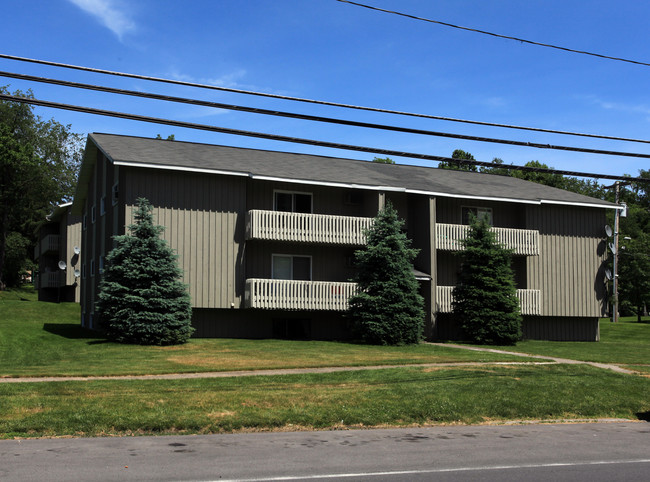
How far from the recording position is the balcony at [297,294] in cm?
2738

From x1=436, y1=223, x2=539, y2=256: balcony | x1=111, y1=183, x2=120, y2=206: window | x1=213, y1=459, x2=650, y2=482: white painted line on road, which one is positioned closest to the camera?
x1=213, y1=459, x2=650, y2=482: white painted line on road

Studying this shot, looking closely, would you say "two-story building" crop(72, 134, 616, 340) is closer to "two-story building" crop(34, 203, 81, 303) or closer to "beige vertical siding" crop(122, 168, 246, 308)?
"beige vertical siding" crop(122, 168, 246, 308)

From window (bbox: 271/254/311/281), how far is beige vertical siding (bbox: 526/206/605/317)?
10.2m

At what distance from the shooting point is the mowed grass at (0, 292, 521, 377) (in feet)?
56.4

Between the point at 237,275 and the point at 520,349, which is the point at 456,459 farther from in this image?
the point at 237,275

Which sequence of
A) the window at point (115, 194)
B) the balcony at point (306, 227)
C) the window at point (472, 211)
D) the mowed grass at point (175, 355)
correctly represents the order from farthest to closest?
the window at point (472, 211)
the window at point (115, 194)
the balcony at point (306, 227)
the mowed grass at point (175, 355)

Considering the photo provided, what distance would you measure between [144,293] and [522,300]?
→ 53.7ft

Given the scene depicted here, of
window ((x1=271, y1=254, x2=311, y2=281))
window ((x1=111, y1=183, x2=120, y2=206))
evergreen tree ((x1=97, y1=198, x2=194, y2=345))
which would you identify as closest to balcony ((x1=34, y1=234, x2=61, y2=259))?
window ((x1=111, y1=183, x2=120, y2=206))

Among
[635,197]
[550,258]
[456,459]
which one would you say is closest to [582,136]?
[456,459]

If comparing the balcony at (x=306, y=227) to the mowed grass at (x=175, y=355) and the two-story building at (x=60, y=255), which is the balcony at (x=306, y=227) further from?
the two-story building at (x=60, y=255)

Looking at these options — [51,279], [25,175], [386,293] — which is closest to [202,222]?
[386,293]

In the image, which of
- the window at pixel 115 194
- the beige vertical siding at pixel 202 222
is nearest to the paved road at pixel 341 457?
the beige vertical siding at pixel 202 222

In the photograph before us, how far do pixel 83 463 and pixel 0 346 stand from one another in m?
15.3

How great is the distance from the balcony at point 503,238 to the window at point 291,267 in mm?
5696
